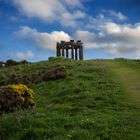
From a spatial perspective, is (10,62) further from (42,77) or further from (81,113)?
(81,113)

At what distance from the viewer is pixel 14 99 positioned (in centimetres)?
2425

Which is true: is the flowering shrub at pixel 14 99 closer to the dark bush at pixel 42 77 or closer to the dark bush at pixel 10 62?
the dark bush at pixel 42 77

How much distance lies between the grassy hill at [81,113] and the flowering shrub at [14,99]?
721 mm

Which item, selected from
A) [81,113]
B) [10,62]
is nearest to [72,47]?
[10,62]

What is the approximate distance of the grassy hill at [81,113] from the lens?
58.6 feet

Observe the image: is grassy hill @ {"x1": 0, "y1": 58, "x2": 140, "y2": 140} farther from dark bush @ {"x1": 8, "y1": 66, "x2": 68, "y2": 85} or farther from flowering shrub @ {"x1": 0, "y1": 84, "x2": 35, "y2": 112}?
dark bush @ {"x1": 8, "y1": 66, "x2": 68, "y2": 85}

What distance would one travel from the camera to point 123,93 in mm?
26484

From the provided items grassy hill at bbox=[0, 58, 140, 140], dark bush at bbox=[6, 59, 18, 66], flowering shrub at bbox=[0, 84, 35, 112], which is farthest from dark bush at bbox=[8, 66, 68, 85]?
dark bush at bbox=[6, 59, 18, 66]

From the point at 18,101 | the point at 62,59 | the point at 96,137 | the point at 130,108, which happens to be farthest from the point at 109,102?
the point at 62,59

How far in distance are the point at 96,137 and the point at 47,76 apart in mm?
20634

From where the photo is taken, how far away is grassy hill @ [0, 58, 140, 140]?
58.6ft

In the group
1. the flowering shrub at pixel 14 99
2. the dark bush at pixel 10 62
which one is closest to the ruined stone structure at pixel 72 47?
the dark bush at pixel 10 62

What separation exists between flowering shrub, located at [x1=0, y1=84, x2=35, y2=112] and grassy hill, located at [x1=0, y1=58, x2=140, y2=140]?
28.4 inches

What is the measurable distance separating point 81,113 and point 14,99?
477 cm
